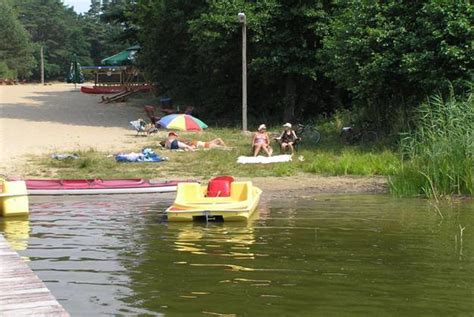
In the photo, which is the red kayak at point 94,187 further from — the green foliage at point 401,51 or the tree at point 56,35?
the tree at point 56,35

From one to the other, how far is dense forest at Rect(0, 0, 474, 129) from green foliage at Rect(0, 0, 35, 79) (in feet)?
139

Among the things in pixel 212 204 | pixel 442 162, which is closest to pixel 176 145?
pixel 212 204

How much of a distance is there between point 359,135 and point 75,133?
11.6m

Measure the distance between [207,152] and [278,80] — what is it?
10210 mm

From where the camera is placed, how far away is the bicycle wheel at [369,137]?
22.8 meters

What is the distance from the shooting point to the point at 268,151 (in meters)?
21.0

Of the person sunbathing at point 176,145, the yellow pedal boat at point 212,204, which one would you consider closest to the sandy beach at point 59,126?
the person sunbathing at point 176,145

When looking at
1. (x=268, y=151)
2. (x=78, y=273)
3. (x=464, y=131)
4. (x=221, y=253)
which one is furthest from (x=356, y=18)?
(x=78, y=273)

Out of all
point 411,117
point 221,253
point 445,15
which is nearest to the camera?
point 221,253

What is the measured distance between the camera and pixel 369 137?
23.1 m

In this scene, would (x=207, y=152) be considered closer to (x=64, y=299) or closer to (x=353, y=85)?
(x=353, y=85)

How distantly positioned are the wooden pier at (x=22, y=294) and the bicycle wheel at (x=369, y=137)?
16.5 m

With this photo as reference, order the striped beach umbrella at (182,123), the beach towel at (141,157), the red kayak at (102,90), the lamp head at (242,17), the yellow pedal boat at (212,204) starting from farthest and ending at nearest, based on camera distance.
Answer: the red kayak at (102,90)
the striped beach umbrella at (182,123)
the lamp head at (242,17)
the beach towel at (141,157)
the yellow pedal boat at (212,204)

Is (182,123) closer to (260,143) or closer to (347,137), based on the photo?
(347,137)
